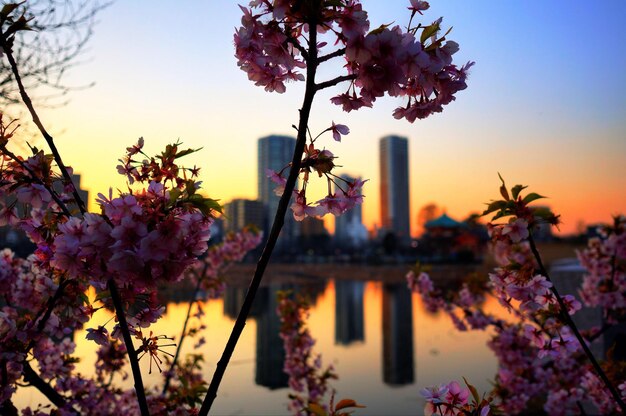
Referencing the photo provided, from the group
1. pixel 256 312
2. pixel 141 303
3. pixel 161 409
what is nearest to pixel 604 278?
pixel 161 409

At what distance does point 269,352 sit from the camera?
12609 millimetres

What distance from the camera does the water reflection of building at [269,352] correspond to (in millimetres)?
10075

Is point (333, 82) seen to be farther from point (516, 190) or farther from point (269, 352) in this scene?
point (269, 352)

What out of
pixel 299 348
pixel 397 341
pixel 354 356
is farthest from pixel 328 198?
pixel 397 341

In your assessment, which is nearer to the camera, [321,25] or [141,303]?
[321,25]

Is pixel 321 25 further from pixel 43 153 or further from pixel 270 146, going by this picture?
pixel 270 146

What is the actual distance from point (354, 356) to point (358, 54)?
1239cm

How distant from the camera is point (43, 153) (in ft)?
4.30

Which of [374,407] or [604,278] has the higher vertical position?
[604,278]

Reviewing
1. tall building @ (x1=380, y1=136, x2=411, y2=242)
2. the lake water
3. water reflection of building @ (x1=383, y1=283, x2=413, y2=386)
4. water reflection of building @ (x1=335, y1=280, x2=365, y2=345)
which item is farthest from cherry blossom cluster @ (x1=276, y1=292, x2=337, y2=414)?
tall building @ (x1=380, y1=136, x2=411, y2=242)

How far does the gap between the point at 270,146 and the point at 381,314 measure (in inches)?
3434

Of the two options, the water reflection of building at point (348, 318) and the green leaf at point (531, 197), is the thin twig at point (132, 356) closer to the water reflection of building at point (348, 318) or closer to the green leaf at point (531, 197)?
the green leaf at point (531, 197)

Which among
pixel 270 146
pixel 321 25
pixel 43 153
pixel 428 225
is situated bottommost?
pixel 43 153

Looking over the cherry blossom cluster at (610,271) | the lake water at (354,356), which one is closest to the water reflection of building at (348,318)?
the lake water at (354,356)
